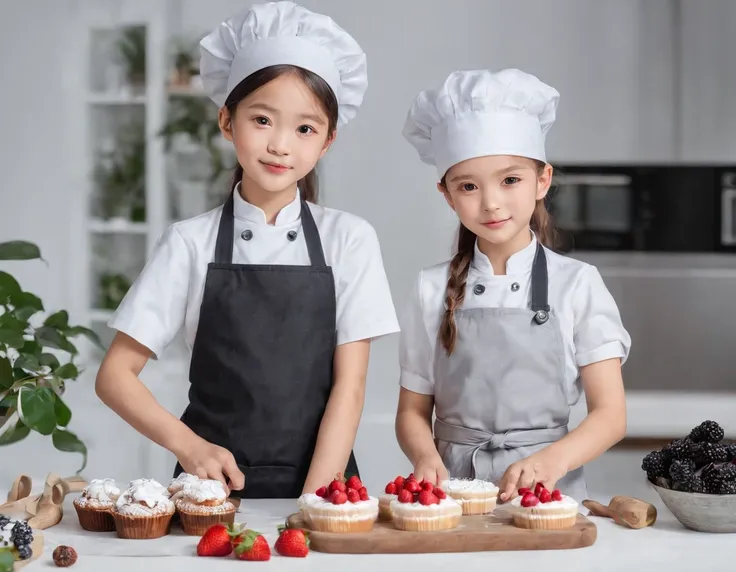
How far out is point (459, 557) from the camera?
112 centimetres

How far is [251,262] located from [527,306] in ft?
1.53

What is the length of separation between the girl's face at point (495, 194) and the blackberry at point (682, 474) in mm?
436

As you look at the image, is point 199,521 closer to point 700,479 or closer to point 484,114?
point 700,479

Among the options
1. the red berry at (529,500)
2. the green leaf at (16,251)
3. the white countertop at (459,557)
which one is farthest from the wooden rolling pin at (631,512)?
the green leaf at (16,251)

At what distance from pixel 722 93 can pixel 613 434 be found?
2822mm

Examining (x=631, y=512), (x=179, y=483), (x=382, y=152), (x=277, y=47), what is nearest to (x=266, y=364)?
(x=179, y=483)

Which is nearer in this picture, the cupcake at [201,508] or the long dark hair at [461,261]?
the cupcake at [201,508]

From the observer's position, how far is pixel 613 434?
1.45m

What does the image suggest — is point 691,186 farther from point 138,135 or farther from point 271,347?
point 271,347

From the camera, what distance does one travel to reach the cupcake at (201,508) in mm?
1188

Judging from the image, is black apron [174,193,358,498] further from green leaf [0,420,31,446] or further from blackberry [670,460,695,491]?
blackberry [670,460,695,491]

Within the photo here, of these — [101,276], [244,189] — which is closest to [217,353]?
[244,189]

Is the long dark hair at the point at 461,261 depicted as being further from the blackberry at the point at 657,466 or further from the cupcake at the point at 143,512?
the cupcake at the point at 143,512

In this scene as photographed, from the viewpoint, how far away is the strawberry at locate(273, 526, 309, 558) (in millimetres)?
1110
